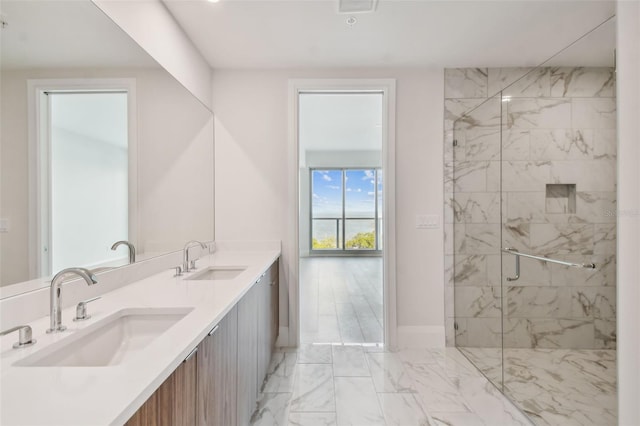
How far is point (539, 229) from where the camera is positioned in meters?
1.98

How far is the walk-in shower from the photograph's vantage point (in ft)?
5.10

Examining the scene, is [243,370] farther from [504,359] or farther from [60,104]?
[504,359]

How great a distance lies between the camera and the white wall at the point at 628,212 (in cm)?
138

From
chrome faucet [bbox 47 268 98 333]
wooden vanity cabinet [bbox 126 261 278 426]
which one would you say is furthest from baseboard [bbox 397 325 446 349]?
chrome faucet [bbox 47 268 98 333]

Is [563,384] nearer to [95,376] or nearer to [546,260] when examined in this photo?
[546,260]

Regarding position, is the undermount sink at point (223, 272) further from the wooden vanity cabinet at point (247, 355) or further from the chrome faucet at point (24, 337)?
the chrome faucet at point (24, 337)

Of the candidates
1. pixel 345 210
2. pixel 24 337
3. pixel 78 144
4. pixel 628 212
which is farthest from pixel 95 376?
pixel 345 210

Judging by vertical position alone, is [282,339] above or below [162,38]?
below

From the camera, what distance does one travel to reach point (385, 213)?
279cm

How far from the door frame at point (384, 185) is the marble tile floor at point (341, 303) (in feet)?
1.09

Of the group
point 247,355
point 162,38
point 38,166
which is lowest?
point 247,355

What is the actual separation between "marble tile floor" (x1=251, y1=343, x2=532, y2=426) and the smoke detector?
8.54 feet

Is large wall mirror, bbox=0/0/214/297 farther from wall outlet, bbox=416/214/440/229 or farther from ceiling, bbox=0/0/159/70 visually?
wall outlet, bbox=416/214/440/229

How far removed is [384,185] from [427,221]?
0.53 m
